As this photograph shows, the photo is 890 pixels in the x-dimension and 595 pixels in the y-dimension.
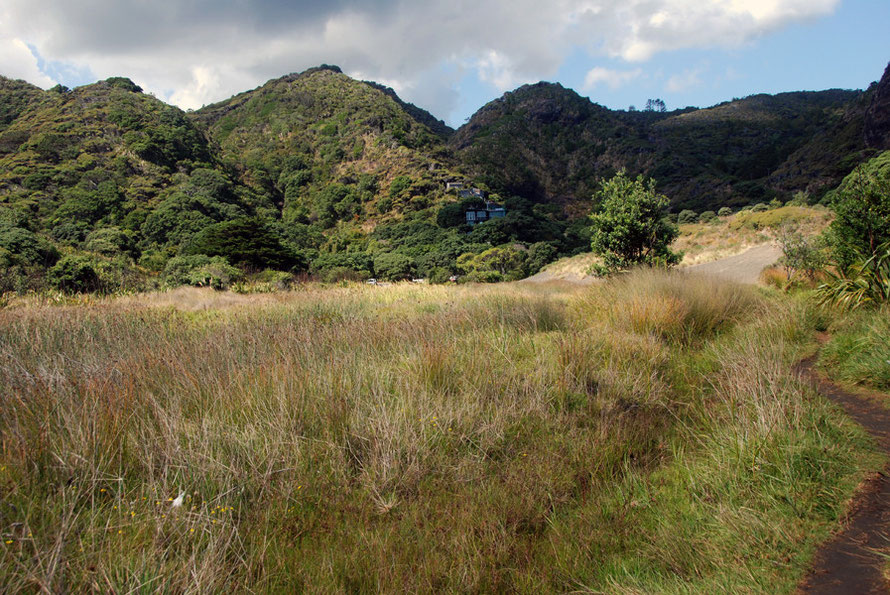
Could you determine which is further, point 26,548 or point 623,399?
point 623,399

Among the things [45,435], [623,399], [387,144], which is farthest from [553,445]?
[387,144]

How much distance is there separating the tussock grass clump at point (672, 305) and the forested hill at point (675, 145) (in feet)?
228

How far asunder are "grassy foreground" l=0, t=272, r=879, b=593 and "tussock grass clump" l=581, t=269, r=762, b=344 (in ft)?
5.50

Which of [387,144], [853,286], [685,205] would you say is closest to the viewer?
[853,286]

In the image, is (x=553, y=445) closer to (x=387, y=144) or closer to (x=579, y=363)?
(x=579, y=363)

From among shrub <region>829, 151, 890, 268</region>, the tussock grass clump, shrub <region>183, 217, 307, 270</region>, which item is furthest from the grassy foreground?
shrub <region>183, 217, 307, 270</region>

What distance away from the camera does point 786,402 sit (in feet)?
12.0

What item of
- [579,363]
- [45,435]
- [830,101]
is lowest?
[579,363]

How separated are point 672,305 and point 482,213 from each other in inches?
3219

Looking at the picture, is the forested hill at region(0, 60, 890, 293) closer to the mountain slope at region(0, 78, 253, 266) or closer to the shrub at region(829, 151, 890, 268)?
the mountain slope at region(0, 78, 253, 266)

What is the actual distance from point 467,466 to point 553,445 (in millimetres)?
860

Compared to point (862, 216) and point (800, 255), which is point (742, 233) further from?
point (862, 216)

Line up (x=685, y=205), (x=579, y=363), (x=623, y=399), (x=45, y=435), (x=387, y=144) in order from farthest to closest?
(x=387, y=144)
(x=685, y=205)
(x=579, y=363)
(x=623, y=399)
(x=45, y=435)

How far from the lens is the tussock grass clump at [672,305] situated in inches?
284
